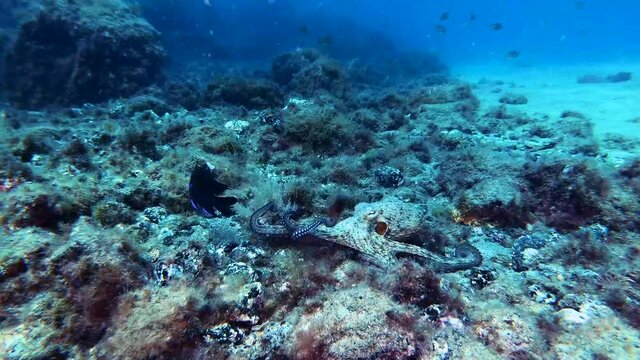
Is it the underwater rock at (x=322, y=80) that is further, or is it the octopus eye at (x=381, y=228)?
the underwater rock at (x=322, y=80)

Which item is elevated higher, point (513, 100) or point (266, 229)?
point (513, 100)

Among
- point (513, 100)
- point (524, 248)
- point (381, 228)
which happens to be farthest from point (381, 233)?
point (513, 100)

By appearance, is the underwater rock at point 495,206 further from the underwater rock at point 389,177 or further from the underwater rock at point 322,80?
the underwater rock at point 322,80

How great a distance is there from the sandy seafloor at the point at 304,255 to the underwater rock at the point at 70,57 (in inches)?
339

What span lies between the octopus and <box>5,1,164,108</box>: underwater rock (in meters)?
13.6

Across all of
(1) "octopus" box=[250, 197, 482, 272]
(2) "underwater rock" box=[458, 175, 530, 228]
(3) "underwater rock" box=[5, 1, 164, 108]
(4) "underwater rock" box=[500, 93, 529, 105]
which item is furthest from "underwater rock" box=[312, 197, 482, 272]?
(3) "underwater rock" box=[5, 1, 164, 108]

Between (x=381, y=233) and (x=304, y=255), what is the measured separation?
3.19 feet

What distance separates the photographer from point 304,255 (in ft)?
13.1

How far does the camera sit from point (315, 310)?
3.14m

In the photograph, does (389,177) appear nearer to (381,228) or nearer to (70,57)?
(381,228)

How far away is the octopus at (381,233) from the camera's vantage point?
377 centimetres

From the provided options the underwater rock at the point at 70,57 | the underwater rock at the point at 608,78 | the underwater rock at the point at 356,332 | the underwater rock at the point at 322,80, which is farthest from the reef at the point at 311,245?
the underwater rock at the point at 608,78

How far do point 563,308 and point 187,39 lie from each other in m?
39.6

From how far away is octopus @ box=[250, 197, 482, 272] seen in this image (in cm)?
377
